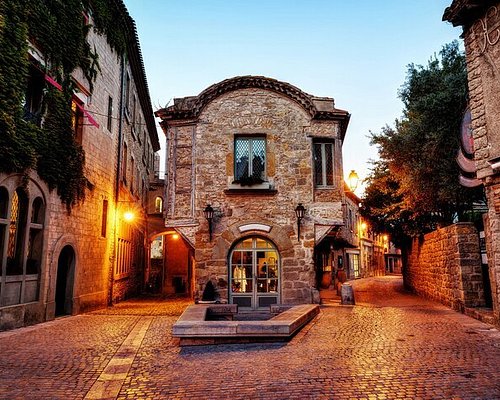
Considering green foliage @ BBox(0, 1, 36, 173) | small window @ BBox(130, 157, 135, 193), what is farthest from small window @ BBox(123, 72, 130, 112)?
green foliage @ BBox(0, 1, 36, 173)

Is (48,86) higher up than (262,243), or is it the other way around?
(48,86)

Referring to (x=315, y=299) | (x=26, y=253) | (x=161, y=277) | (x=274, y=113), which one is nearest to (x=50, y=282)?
(x=26, y=253)

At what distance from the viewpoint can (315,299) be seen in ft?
39.8

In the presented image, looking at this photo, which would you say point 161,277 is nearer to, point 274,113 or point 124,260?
point 124,260

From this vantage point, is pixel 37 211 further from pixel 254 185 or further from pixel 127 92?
pixel 127 92

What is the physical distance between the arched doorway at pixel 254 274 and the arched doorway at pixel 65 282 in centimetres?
460

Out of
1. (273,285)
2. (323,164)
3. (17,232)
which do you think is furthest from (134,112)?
(273,285)

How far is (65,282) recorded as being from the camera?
1120cm

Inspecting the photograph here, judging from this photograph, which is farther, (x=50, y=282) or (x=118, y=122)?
(x=118, y=122)

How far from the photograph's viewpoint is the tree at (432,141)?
38.4 ft

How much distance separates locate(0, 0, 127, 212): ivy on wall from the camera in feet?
27.6

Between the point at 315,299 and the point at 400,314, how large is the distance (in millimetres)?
2495

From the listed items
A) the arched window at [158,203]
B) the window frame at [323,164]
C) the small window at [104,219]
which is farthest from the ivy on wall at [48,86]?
the arched window at [158,203]

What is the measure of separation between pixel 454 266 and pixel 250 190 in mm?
6363
